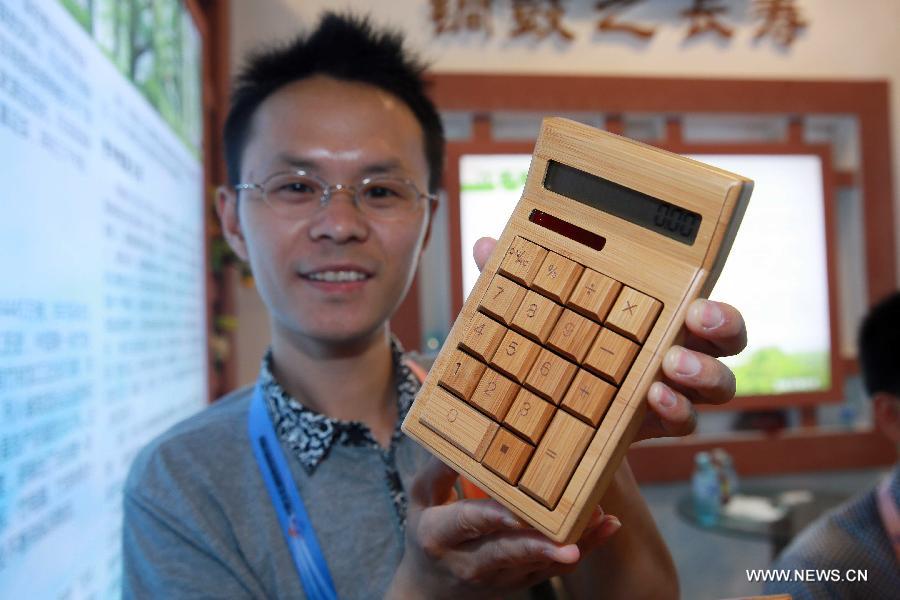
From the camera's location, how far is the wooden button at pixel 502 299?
0.50 metres

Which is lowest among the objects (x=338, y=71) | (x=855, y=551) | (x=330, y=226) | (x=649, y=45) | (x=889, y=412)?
(x=855, y=551)

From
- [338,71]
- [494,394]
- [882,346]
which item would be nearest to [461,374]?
[494,394]

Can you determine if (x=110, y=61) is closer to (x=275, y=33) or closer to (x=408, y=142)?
(x=408, y=142)

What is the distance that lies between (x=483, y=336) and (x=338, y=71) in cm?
48

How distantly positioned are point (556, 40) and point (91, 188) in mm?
1987

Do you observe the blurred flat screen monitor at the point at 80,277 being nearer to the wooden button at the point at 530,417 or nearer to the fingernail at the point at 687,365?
the wooden button at the point at 530,417

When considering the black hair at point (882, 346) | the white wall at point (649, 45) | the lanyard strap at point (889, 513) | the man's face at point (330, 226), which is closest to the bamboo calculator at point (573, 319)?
the man's face at point (330, 226)

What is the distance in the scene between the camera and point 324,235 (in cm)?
72

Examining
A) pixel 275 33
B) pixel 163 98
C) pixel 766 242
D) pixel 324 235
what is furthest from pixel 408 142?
pixel 766 242

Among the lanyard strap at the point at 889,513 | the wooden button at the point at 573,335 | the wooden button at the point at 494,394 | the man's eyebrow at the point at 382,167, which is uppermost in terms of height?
the man's eyebrow at the point at 382,167

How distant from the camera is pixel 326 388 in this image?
2.62 ft

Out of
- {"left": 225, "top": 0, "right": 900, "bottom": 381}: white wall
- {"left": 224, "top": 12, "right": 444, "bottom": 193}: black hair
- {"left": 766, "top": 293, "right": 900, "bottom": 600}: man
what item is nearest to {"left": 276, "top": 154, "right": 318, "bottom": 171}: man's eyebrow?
{"left": 224, "top": 12, "right": 444, "bottom": 193}: black hair

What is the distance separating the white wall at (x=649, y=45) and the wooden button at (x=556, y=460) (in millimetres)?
2011

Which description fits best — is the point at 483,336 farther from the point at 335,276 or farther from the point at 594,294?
the point at 335,276
